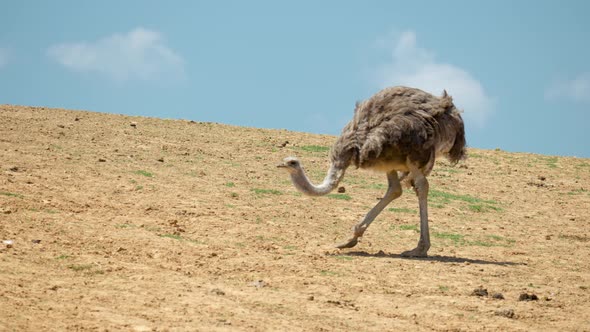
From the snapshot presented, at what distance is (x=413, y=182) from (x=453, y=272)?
1765 millimetres

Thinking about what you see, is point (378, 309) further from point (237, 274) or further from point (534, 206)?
point (534, 206)

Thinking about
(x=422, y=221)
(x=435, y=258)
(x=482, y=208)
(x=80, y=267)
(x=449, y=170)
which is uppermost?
(x=449, y=170)

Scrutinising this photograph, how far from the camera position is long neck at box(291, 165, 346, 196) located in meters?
11.8

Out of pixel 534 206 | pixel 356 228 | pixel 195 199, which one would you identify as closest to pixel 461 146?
pixel 356 228

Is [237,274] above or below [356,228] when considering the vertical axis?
below

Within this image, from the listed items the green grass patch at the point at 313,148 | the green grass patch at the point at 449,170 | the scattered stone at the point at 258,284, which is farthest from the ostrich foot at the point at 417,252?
the green grass patch at the point at 313,148

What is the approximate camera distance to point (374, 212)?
12.3 m

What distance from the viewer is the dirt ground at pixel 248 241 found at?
839 cm

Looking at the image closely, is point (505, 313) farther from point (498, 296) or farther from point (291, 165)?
point (291, 165)

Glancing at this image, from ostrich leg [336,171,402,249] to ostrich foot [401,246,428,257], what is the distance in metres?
0.64

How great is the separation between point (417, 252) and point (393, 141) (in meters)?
1.48

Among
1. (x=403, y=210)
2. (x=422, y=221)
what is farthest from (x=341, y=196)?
(x=422, y=221)

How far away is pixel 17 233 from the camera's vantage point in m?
10.5

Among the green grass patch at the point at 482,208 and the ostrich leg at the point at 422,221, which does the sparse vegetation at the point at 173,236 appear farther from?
the green grass patch at the point at 482,208
